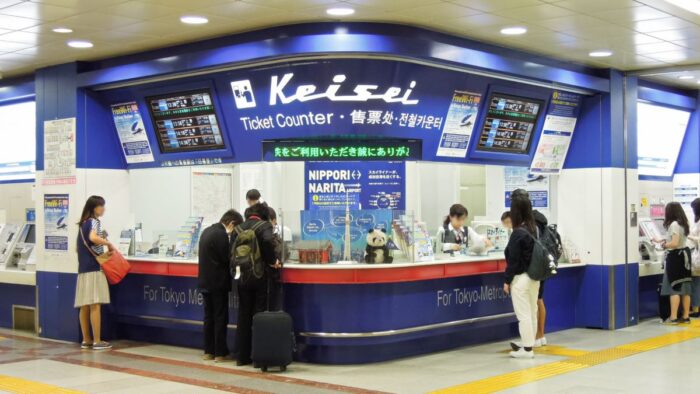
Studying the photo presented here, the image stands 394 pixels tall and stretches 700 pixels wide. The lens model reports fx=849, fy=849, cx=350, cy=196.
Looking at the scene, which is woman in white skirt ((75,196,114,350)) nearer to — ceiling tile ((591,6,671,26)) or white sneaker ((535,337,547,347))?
white sneaker ((535,337,547,347))

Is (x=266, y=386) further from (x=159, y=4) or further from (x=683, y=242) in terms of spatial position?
(x=683, y=242)

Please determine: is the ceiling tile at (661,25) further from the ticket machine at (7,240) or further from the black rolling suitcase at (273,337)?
the ticket machine at (7,240)

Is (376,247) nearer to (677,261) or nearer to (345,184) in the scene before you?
(345,184)

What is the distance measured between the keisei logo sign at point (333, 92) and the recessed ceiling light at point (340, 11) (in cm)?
62

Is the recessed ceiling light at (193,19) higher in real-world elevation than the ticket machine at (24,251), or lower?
higher

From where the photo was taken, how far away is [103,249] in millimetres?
8758

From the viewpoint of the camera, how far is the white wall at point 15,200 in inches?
426

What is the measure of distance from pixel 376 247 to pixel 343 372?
1.15 meters

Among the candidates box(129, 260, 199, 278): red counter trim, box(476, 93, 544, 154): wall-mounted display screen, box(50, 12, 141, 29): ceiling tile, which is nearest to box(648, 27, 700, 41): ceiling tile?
box(476, 93, 544, 154): wall-mounted display screen

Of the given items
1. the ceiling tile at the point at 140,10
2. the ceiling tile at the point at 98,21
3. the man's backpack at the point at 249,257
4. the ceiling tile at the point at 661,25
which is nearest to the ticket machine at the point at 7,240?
the ceiling tile at the point at 98,21

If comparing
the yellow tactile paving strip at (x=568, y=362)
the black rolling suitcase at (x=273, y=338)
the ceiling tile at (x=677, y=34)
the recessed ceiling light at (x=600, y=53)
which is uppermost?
the ceiling tile at (x=677, y=34)

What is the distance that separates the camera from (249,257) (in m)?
7.47

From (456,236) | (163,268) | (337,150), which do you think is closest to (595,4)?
(337,150)

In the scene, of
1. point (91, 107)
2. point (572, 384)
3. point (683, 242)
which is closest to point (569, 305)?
point (683, 242)
